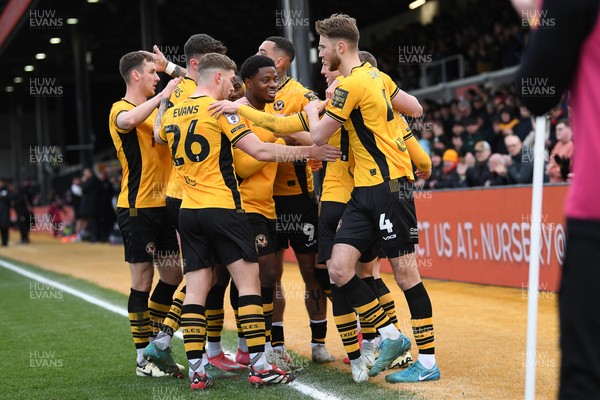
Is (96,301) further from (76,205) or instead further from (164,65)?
(76,205)

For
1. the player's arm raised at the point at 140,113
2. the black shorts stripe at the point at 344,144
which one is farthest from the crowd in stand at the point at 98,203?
the black shorts stripe at the point at 344,144

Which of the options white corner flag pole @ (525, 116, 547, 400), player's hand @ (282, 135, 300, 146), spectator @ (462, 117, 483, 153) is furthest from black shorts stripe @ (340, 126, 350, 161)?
spectator @ (462, 117, 483, 153)

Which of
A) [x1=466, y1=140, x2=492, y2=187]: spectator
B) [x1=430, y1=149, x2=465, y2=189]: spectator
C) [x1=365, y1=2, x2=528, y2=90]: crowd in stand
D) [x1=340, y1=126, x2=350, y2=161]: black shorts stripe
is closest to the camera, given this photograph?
[x1=340, y1=126, x2=350, y2=161]: black shorts stripe

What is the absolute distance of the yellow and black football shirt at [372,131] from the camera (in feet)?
19.5

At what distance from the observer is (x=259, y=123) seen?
6.11 m

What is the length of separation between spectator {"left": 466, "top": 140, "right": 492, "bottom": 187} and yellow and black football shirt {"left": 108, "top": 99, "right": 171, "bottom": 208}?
7.52 m

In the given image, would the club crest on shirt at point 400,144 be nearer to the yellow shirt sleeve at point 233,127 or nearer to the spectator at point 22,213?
the yellow shirt sleeve at point 233,127

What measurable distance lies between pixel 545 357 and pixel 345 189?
206cm

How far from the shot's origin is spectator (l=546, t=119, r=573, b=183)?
11.3 m

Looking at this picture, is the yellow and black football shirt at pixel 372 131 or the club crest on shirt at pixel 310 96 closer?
the yellow and black football shirt at pixel 372 131

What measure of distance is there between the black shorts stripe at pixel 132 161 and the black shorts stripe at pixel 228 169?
3.30 ft

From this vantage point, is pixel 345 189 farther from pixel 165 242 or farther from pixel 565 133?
pixel 565 133

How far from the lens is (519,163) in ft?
41.4

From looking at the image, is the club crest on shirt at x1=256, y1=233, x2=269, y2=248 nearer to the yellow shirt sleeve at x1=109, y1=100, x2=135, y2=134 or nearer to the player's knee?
the player's knee
